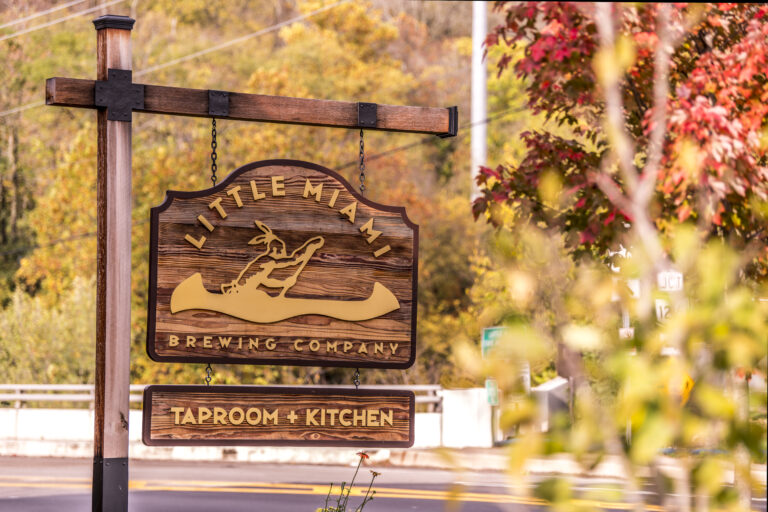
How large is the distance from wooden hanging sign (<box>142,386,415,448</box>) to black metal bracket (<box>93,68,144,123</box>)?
61.5 inches

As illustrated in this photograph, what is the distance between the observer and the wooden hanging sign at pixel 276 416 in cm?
613

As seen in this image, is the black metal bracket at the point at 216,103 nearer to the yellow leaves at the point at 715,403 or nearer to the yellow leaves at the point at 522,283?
the yellow leaves at the point at 522,283

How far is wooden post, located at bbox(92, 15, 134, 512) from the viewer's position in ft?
19.5

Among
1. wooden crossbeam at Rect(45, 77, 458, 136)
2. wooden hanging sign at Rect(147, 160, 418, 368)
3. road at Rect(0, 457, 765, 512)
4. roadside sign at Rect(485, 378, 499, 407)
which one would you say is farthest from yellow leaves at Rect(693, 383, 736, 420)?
roadside sign at Rect(485, 378, 499, 407)

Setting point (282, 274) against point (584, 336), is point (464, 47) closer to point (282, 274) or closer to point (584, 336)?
point (282, 274)

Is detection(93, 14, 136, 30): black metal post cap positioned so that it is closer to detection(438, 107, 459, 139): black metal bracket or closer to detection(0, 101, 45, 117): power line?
detection(438, 107, 459, 139): black metal bracket

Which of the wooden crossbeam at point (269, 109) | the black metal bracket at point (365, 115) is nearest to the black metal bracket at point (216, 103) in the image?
the wooden crossbeam at point (269, 109)

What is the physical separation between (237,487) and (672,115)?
805 centimetres

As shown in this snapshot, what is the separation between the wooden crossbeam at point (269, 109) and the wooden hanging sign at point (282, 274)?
301 millimetres

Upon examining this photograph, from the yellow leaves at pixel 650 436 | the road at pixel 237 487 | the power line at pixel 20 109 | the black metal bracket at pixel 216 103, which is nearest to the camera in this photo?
the yellow leaves at pixel 650 436

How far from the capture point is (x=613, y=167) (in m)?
9.25

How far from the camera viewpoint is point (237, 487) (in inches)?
527

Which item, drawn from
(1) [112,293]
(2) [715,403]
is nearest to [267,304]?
(1) [112,293]

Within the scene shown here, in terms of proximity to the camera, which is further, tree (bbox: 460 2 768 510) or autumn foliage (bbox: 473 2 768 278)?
autumn foliage (bbox: 473 2 768 278)
